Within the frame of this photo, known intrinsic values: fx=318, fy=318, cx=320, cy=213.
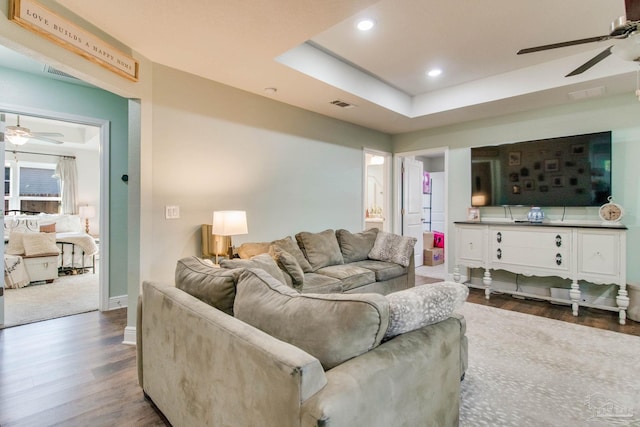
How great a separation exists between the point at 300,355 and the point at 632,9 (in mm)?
2586

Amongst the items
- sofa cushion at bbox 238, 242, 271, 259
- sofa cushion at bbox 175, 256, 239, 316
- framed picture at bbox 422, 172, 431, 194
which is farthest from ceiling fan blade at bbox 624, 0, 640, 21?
framed picture at bbox 422, 172, 431, 194

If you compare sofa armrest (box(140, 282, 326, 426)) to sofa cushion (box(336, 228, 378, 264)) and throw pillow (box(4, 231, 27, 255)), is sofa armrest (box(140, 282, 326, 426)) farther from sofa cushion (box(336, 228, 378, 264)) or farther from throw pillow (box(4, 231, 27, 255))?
throw pillow (box(4, 231, 27, 255))

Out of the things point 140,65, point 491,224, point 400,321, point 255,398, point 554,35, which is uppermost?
point 554,35

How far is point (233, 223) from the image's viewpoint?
301 cm

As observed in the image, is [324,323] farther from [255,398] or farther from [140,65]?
[140,65]

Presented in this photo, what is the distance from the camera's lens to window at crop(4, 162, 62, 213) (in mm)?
7414

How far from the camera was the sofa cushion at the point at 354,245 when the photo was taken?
13.9 feet

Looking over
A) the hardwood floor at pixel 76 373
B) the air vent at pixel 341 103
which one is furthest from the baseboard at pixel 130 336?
the air vent at pixel 341 103

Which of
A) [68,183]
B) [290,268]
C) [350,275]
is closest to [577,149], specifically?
[350,275]

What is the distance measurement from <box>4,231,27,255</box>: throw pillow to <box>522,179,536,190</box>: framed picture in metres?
7.35

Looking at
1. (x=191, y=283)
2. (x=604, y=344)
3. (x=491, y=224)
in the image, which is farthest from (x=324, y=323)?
(x=491, y=224)

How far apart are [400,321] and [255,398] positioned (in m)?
0.61

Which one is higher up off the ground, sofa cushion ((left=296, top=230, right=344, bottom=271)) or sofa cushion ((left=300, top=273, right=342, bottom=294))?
sofa cushion ((left=296, top=230, right=344, bottom=271))

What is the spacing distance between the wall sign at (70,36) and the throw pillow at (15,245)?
3977 mm
